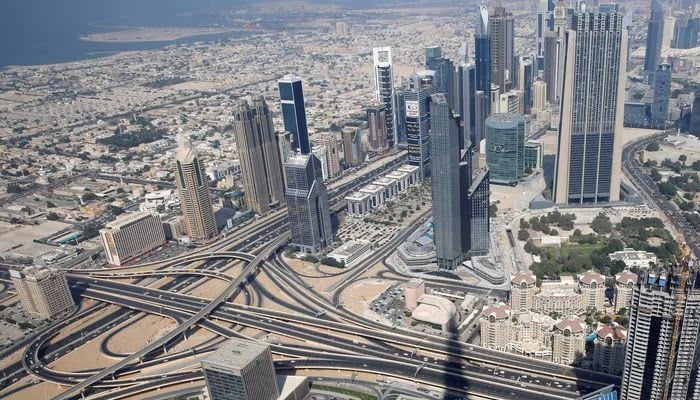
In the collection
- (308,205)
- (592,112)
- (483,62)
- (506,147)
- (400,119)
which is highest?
(483,62)

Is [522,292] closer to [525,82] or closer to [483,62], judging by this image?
[483,62]

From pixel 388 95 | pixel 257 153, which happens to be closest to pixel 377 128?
pixel 388 95

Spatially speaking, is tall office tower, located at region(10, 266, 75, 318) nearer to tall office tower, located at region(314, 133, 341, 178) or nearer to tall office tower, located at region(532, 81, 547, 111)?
tall office tower, located at region(314, 133, 341, 178)

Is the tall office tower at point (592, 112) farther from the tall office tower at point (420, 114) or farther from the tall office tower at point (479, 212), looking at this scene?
the tall office tower at point (420, 114)

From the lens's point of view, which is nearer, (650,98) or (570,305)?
(570,305)

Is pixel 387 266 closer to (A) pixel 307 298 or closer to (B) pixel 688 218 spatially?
(A) pixel 307 298

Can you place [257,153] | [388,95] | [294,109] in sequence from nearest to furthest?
[257,153] < [294,109] < [388,95]

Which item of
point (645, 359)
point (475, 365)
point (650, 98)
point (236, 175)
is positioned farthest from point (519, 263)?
point (650, 98)
